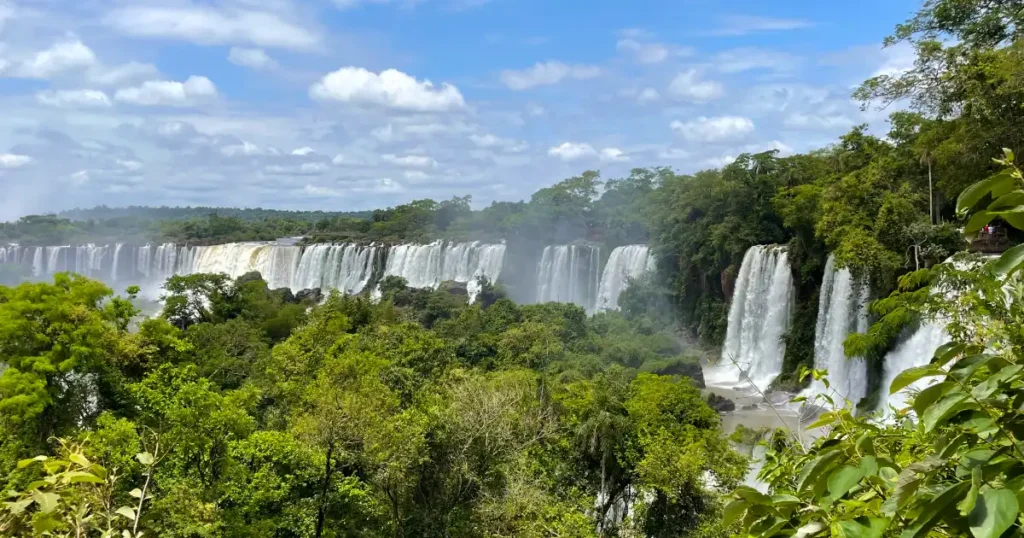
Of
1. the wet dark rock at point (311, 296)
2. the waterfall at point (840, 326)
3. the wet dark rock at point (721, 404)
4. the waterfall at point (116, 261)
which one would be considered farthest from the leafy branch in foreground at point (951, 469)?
the waterfall at point (116, 261)

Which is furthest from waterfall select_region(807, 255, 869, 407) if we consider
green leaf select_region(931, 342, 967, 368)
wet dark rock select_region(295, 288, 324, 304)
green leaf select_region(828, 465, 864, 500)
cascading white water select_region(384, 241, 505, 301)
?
wet dark rock select_region(295, 288, 324, 304)

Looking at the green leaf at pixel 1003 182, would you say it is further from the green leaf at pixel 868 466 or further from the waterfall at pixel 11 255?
the waterfall at pixel 11 255

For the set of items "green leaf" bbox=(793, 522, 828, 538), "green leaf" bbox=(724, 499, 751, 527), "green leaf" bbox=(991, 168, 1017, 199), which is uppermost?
"green leaf" bbox=(991, 168, 1017, 199)

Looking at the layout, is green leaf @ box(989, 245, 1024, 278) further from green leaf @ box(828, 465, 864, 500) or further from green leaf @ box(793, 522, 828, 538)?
green leaf @ box(793, 522, 828, 538)

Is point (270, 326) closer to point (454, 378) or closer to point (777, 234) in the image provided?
point (454, 378)

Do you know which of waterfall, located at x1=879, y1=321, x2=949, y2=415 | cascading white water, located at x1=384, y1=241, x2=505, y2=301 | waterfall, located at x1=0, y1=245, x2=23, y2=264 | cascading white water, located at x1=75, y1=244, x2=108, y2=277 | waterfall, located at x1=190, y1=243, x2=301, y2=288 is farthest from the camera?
waterfall, located at x1=0, y1=245, x2=23, y2=264

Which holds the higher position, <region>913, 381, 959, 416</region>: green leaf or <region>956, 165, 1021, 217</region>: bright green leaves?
<region>956, 165, 1021, 217</region>: bright green leaves

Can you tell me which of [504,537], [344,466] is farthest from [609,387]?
[344,466]
